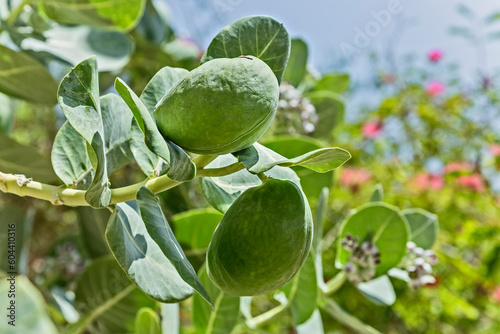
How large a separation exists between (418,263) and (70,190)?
0.69 meters

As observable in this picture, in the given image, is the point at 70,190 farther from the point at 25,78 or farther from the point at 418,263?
the point at 418,263

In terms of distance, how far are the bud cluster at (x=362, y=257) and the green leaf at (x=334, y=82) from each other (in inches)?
24.1

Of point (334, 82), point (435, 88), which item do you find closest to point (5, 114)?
point (334, 82)

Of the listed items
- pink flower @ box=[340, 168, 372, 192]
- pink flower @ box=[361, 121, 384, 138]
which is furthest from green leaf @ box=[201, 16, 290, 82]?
pink flower @ box=[361, 121, 384, 138]

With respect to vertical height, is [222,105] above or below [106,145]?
above

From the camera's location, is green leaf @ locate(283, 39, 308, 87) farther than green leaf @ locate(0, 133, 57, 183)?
Yes

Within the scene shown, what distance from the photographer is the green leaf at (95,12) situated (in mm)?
954

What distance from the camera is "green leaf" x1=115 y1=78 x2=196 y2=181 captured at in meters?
0.40

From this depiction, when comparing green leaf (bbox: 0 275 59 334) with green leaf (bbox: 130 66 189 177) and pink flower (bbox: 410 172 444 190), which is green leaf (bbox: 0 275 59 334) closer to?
green leaf (bbox: 130 66 189 177)

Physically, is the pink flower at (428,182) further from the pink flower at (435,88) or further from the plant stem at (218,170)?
the plant stem at (218,170)

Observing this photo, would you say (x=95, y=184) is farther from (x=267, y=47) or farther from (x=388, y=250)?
(x=388, y=250)

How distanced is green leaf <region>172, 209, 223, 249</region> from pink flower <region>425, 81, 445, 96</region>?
7.23 ft

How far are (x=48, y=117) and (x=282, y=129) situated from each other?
48.8 inches

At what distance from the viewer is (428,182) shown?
6.90ft
